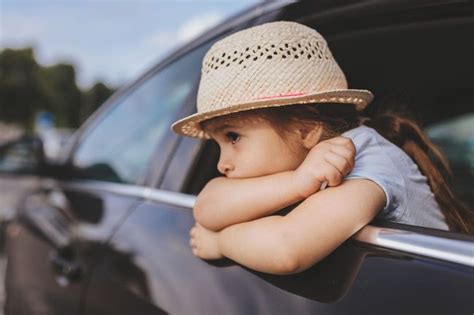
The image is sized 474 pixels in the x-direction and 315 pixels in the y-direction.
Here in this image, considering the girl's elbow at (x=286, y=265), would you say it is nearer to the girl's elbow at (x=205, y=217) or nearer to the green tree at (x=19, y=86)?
the girl's elbow at (x=205, y=217)

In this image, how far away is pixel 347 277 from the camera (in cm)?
120

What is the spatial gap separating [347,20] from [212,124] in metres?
0.56

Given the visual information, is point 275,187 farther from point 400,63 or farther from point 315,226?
point 400,63

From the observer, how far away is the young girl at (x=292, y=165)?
1.21 m

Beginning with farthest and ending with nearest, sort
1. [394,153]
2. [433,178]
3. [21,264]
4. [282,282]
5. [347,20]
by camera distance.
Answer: [21,264], [347,20], [433,178], [394,153], [282,282]

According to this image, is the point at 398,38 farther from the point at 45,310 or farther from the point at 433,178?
the point at 45,310

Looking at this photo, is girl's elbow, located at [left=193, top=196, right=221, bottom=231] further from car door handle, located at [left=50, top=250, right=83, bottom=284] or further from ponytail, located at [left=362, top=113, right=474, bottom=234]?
car door handle, located at [left=50, top=250, right=83, bottom=284]

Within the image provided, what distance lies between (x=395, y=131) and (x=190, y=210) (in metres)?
0.62

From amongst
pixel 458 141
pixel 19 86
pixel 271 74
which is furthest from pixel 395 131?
pixel 19 86

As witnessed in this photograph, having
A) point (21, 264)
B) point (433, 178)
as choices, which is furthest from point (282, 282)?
point (21, 264)

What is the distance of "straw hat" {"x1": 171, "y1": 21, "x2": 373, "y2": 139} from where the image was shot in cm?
136

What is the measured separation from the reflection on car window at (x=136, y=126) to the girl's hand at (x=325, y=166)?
2.95 feet

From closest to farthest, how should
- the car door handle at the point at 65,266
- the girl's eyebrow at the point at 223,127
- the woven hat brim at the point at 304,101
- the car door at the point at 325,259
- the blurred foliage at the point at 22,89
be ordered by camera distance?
the car door at the point at 325,259
the woven hat brim at the point at 304,101
the girl's eyebrow at the point at 223,127
the car door handle at the point at 65,266
the blurred foliage at the point at 22,89

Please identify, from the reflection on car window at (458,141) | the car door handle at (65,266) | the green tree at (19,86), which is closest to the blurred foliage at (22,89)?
the green tree at (19,86)
